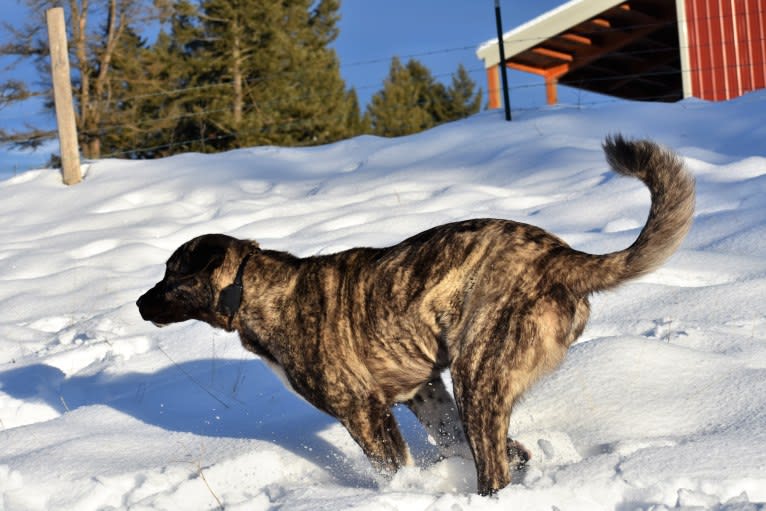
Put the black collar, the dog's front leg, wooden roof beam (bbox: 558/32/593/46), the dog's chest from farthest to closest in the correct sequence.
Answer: wooden roof beam (bbox: 558/32/593/46), the black collar, the dog's chest, the dog's front leg

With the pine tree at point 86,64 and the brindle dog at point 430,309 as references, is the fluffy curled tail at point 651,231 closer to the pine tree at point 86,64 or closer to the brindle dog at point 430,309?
the brindle dog at point 430,309

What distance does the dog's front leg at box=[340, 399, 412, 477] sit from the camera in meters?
3.86

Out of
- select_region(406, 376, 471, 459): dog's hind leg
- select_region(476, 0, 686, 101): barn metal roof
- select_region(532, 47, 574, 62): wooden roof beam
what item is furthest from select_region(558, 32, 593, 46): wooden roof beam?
select_region(406, 376, 471, 459): dog's hind leg

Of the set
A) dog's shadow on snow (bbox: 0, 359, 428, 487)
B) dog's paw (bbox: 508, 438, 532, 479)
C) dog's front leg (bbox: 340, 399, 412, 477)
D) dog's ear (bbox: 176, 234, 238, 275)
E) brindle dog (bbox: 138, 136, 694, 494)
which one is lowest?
dog's shadow on snow (bbox: 0, 359, 428, 487)

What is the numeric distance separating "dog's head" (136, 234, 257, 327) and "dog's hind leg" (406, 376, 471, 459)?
104 centimetres

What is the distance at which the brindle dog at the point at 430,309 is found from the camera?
11.1 feet

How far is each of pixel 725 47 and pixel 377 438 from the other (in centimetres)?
1727

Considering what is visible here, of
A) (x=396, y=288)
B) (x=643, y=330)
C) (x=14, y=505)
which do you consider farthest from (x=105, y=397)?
(x=643, y=330)

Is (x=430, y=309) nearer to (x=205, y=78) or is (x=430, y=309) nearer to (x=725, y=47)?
(x=725, y=47)

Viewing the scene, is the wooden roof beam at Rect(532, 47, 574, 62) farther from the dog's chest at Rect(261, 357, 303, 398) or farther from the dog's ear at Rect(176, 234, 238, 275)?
the dog's chest at Rect(261, 357, 303, 398)

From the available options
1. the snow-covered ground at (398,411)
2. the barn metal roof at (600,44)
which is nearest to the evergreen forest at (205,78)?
the barn metal roof at (600,44)

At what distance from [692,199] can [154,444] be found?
2948mm

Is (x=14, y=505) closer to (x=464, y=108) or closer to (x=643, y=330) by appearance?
(x=643, y=330)

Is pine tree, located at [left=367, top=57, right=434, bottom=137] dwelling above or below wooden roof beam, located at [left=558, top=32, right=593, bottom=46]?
below
